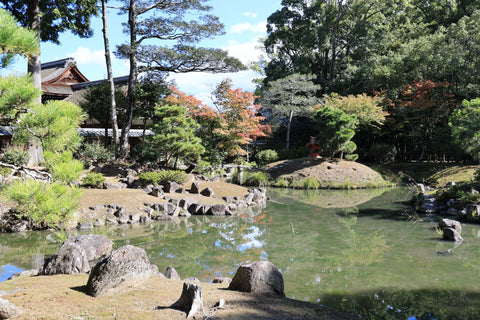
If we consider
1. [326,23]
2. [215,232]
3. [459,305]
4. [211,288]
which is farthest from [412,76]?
[211,288]

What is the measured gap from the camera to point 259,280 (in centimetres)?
360

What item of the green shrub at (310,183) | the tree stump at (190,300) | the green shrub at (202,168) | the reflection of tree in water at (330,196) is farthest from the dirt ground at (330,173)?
the tree stump at (190,300)

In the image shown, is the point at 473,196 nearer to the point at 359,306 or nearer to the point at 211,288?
the point at 359,306

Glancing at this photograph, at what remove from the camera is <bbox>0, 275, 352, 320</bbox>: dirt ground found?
272 centimetres

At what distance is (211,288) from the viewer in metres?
3.72

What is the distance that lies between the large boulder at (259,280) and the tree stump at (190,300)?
34.2 inches

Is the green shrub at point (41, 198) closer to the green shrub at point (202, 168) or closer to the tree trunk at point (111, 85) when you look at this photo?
the green shrub at point (202, 168)

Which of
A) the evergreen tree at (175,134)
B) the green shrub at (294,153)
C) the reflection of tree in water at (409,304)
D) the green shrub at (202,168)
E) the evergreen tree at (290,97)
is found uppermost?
the evergreen tree at (290,97)

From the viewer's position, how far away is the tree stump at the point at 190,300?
9.04 feet

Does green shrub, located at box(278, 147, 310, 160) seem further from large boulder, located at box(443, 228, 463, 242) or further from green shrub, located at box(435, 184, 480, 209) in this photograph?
large boulder, located at box(443, 228, 463, 242)

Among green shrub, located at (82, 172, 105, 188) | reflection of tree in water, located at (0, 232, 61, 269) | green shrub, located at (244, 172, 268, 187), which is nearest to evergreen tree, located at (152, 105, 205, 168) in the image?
green shrub, located at (82, 172, 105, 188)

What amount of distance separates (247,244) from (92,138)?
14.0m

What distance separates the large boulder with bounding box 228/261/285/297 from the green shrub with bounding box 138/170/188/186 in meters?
8.01

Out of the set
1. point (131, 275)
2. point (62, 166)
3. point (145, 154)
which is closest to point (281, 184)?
→ point (145, 154)
